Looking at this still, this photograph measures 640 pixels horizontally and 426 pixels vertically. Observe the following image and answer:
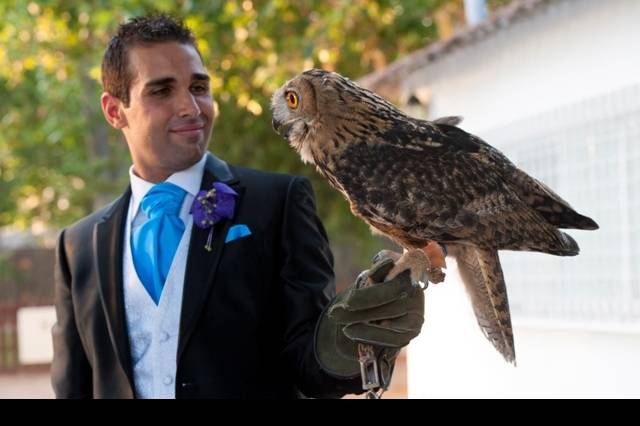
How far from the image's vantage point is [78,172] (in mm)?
16250

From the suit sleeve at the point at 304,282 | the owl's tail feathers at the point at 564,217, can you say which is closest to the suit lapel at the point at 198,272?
the suit sleeve at the point at 304,282

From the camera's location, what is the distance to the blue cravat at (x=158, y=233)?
2756 millimetres

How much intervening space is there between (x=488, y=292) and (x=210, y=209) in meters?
0.93

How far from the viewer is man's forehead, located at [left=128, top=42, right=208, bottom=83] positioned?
106 inches

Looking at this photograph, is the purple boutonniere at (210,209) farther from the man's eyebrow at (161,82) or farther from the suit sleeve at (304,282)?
the man's eyebrow at (161,82)

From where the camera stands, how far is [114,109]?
2914 millimetres

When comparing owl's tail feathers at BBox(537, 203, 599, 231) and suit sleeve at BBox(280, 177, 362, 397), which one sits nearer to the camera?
owl's tail feathers at BBox(537, 203, 599, 231)

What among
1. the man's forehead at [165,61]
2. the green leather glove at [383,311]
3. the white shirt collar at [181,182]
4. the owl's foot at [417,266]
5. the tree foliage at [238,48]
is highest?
the tree foliage at [238,48]

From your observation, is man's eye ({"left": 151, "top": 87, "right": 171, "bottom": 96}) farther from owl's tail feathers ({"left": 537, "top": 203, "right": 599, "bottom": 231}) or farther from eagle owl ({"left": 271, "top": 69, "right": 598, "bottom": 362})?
owl's tail feathers ({"left": 537, "top": 203, "right": 599, "bottom": 231})

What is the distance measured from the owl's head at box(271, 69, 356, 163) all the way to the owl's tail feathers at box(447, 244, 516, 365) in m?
0.40

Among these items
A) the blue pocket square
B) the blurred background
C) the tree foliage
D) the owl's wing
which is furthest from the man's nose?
the tree foliage

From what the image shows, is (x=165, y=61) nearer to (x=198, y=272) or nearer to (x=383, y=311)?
(x=198, y=272)

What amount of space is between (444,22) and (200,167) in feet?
25.2

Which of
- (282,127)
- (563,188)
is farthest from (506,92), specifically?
(282,127)
